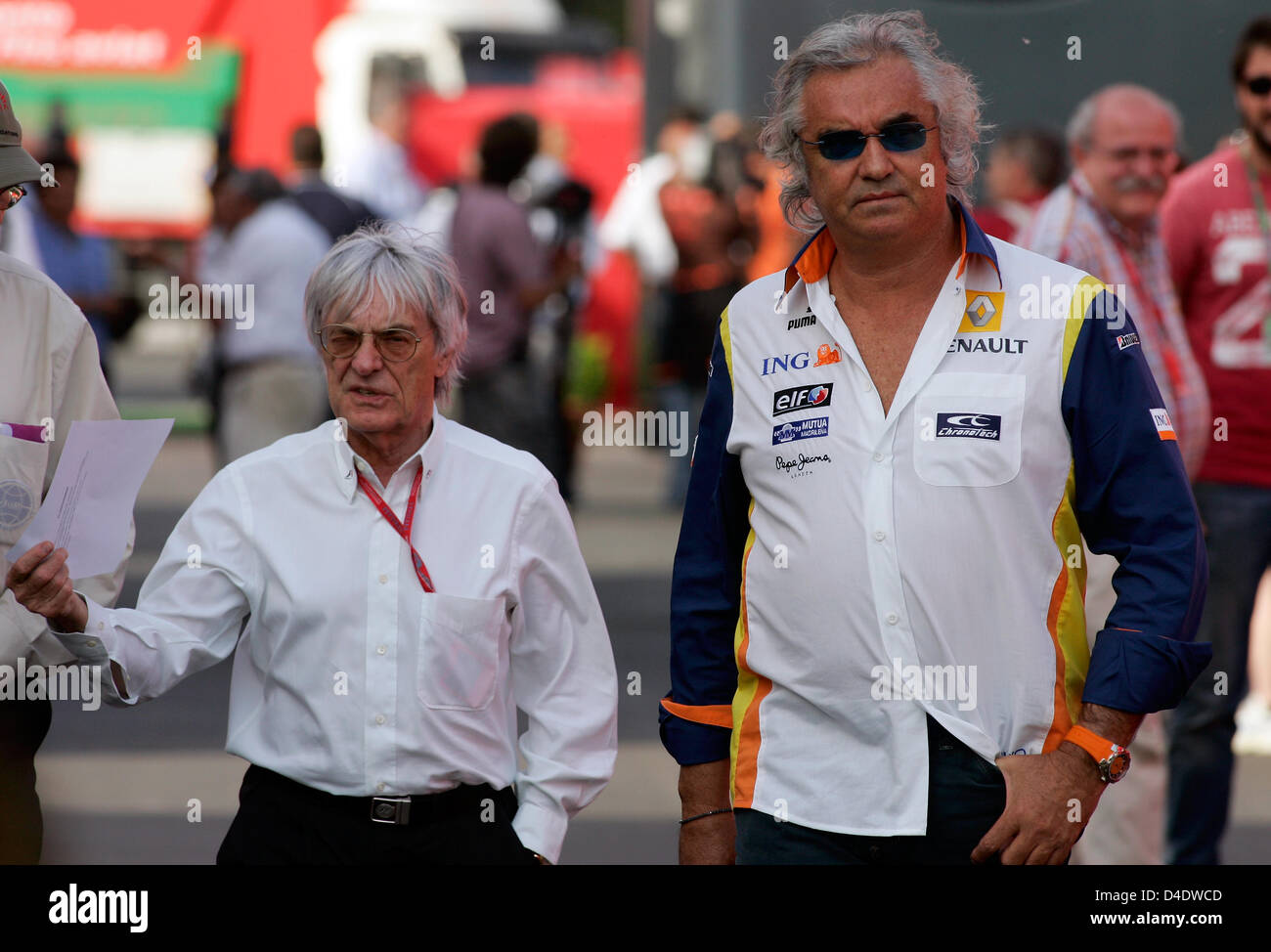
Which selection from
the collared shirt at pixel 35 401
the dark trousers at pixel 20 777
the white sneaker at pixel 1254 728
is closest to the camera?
the collared shirt at pixel 35 401

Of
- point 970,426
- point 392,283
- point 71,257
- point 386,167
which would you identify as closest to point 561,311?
point 386,167

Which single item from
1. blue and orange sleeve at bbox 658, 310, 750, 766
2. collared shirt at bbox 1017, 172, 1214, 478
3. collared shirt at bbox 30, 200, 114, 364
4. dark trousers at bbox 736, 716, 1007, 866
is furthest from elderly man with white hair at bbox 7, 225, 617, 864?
collared shirt at bbox 30, 200, 114, 364

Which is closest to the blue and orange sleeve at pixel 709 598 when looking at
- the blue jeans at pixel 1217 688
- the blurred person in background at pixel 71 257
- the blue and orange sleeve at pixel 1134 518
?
the blue and orange sleeve at pixel 1134 518

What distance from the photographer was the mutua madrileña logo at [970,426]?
315 cm

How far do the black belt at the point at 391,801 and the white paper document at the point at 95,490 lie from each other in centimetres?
47

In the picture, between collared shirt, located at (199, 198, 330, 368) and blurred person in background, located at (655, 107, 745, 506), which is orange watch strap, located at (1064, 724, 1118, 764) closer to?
collared shirt, located at (199, 198, 330, 368)

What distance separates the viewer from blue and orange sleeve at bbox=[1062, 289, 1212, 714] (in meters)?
3.10

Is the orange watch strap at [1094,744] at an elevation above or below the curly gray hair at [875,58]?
below

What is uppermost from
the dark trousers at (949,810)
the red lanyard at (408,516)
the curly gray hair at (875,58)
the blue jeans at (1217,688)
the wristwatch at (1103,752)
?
the curly gray hair at (875,58)

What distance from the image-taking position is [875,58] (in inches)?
129

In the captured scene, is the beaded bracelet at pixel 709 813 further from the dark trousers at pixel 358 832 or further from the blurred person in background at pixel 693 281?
the blurred person in background at pixel 693 281

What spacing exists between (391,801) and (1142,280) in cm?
283

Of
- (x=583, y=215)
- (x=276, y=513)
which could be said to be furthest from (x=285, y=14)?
(x=276, y=513)
